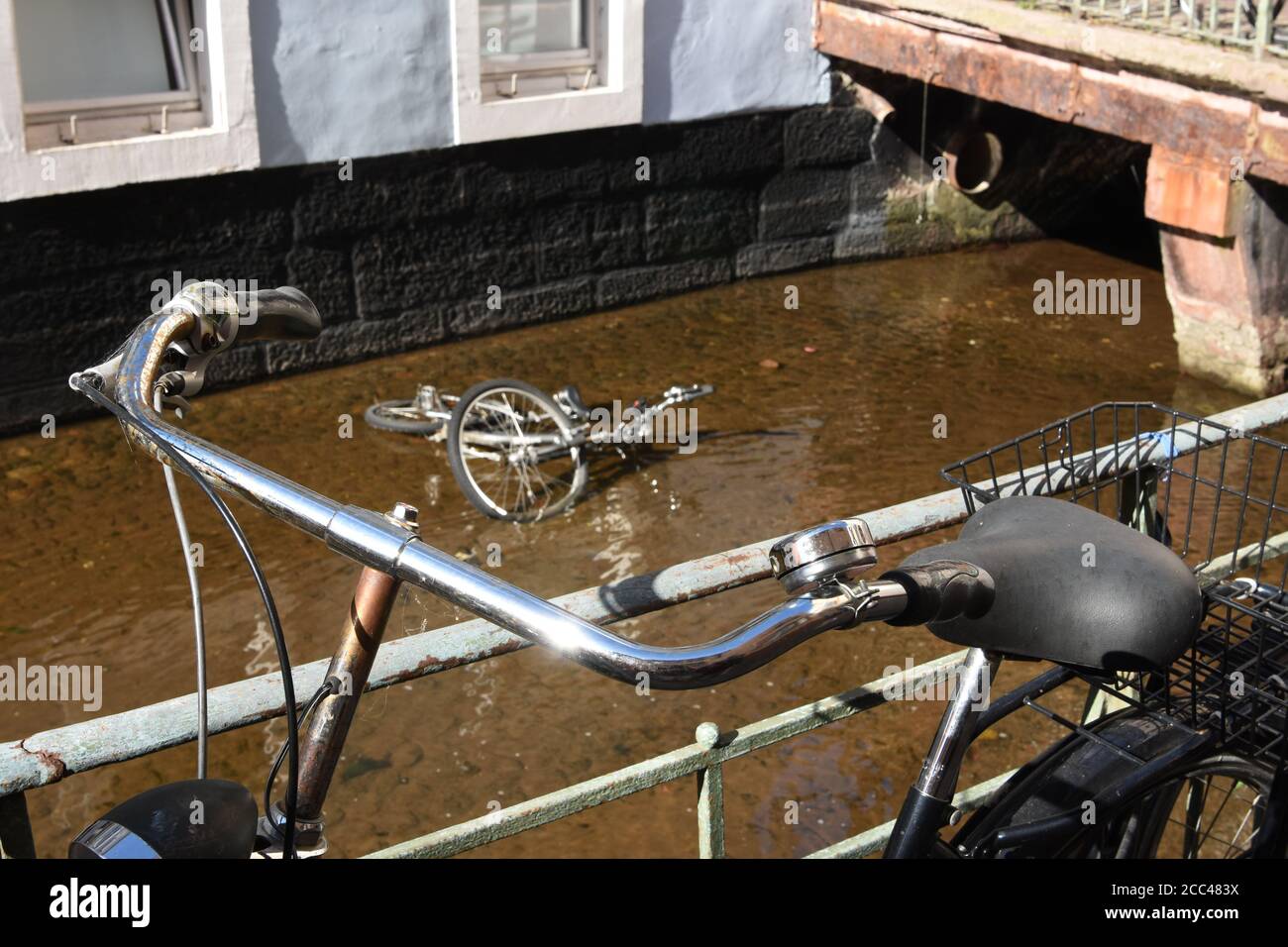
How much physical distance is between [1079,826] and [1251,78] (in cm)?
542

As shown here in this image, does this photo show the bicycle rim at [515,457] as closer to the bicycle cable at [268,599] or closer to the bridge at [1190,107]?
the bridge at [1190,107]

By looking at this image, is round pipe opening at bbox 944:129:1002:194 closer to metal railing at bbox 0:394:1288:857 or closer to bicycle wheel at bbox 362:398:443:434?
Result: bicycle wheel at bbox 362:398:443:434

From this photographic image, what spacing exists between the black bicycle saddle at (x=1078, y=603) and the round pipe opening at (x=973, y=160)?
8.13 m

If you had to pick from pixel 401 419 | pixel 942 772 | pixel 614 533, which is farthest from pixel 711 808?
pixel 401 419

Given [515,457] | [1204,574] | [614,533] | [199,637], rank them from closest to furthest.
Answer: [199,637]
[1204,574]
[614,533]
[515,457]

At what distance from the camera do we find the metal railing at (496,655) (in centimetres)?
158

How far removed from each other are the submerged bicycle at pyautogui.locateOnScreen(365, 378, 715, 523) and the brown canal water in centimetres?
13

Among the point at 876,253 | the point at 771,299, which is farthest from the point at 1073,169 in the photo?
the point at 771,299

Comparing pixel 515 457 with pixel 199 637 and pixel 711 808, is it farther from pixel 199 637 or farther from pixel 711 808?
pixel 199 637

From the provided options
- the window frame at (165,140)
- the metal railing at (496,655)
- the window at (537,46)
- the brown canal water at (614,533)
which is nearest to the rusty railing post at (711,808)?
the metal railing at (496,655)

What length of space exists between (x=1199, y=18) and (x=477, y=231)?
380 centimetres

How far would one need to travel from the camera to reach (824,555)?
1263 mm

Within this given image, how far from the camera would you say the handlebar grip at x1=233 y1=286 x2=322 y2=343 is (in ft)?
5.14

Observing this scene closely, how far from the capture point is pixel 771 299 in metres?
8.87
